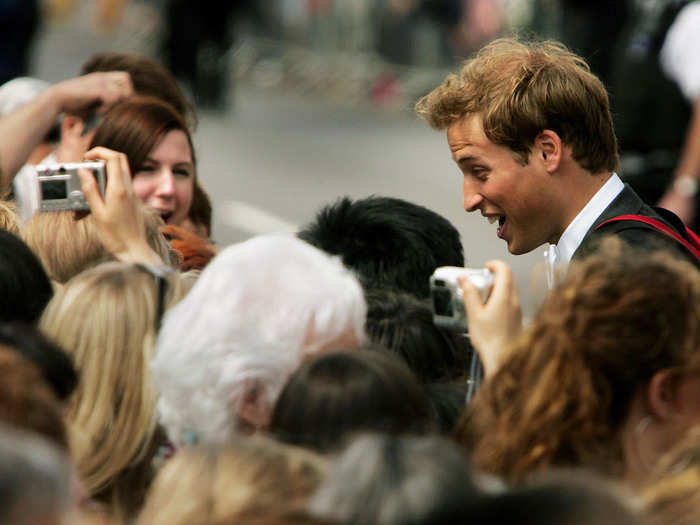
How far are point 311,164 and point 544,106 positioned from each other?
9.15 meters

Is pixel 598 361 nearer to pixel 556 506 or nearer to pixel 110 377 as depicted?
pixel 556 506

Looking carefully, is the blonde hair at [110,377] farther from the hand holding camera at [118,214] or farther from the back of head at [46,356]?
the hand holding camera at [118,214]

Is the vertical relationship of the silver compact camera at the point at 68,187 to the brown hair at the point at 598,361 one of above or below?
below

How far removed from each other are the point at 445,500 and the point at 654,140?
16.9 feet

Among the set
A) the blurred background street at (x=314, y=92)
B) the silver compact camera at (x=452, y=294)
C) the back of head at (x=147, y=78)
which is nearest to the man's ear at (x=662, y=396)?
the silver compact camera at (x=452, y=294)

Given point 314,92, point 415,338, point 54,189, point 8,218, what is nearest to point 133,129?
point 8,218

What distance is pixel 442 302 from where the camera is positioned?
10.2 ft

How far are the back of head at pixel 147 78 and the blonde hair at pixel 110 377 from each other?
244 cm

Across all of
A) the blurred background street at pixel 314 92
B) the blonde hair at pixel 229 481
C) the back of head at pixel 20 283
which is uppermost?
the blonde hair at pixel 229 481

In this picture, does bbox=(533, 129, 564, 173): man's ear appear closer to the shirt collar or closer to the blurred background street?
the shirt collar

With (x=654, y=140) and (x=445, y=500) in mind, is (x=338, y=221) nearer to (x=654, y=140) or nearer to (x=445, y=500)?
(x=445, y=500)

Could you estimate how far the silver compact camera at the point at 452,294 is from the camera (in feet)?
9.93

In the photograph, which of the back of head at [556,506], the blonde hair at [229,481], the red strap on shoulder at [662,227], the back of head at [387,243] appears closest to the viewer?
the back of head at [556,506]

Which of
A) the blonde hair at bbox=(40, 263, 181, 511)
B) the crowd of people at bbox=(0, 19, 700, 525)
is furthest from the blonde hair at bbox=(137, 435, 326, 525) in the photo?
the blonde hair at bbox=(40, 263, 181, 511)
